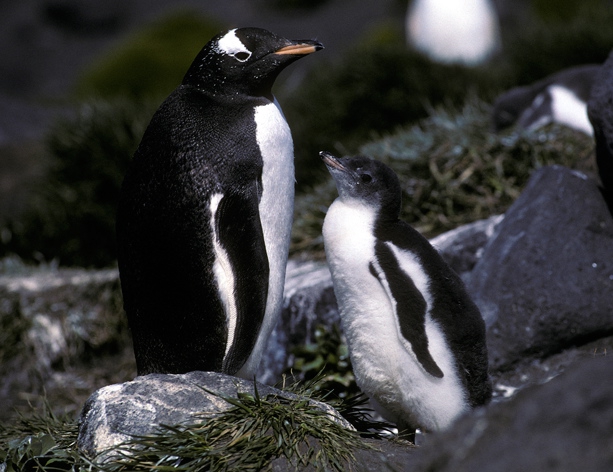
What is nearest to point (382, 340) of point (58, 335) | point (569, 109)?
point (58, 335)

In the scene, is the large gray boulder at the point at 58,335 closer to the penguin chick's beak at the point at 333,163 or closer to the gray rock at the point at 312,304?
the gray rock at the point at 312,304

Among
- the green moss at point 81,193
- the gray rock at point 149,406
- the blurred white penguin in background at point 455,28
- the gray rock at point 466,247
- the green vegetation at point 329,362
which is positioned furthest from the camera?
the blurred white penguin in background at point 455,28

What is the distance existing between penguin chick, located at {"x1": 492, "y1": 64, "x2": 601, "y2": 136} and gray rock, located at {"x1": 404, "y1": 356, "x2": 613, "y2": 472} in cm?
430

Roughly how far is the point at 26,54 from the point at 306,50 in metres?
17.0

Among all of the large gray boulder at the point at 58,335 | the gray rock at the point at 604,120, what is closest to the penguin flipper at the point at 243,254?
the gray rock at the point at 604,120

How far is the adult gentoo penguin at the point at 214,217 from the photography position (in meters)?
2.98

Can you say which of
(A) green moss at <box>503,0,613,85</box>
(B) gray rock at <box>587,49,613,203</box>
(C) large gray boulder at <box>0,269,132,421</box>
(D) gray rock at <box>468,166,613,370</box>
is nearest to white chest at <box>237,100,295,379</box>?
(D) gray rock at <box>468,166,613,370</box>

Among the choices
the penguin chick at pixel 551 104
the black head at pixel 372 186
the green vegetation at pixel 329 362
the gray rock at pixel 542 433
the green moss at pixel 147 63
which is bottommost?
the green moss at pixel 147 63

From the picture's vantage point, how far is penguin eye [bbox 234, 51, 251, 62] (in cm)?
316

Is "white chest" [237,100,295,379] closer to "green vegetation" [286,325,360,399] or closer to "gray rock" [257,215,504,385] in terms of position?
"green vegetation" [286,325,360,399]

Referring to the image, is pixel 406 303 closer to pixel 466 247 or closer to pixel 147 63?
pixel 466 247

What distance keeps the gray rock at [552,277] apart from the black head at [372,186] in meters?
0.87

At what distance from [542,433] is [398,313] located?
1416 mm

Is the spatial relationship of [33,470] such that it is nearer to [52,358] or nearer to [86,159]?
[52,358]
